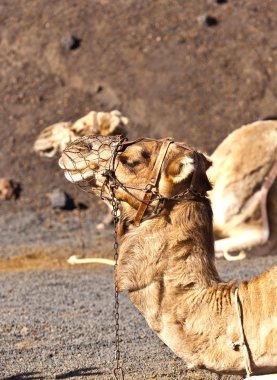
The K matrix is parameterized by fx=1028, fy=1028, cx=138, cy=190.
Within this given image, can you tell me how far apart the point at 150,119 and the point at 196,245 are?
1595 cm

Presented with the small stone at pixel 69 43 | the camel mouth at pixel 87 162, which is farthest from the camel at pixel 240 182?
the small stone at pixel 69 43

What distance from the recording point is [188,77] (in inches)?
861

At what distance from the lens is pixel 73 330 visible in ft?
27.5

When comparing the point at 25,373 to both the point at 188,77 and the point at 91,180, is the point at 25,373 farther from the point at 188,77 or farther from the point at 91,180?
the point at 188,77

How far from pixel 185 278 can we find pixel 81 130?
789cm

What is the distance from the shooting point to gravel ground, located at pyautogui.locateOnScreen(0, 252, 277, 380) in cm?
677

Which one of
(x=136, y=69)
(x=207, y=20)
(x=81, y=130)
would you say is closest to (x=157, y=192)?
(x=81, y=130)

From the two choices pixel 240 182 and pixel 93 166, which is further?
pixel 240 182

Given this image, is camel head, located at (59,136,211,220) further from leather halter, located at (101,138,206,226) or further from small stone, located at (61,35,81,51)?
small stone, located at (61,35,81,51)

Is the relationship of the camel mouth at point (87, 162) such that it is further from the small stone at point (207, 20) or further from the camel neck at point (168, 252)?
the small stone at point (207, 20)

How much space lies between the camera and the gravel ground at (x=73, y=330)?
6.77 metres

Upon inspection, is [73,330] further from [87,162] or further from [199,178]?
[199,178]

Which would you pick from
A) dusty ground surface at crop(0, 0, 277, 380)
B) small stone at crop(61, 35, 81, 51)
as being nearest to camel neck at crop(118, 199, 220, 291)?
dusty ground surface at crop(0, 0, 277, 380)

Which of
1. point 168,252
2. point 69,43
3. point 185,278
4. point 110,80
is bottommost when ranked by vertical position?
point 110,80
